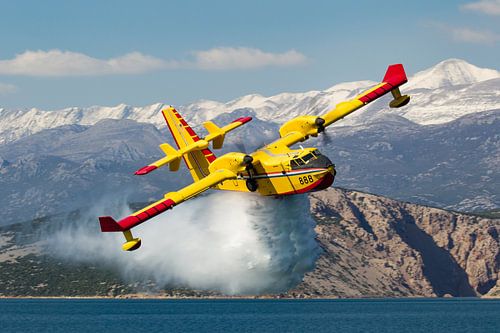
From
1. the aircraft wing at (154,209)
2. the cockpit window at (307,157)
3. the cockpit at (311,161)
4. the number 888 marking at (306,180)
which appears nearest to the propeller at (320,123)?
the cockpit at (311,161)

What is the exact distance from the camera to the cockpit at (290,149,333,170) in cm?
7625

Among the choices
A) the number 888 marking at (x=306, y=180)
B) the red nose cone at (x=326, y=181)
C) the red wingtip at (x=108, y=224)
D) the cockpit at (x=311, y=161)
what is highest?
the red wingtip at (x=108, y=224)

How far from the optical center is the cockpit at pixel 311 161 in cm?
7625

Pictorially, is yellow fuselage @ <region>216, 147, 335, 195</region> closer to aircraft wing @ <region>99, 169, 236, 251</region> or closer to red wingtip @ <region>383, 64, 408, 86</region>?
aircraft wing @ <region>99, 169, 236, 251</region>

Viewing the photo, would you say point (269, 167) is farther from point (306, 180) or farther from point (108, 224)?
point (108, 224)

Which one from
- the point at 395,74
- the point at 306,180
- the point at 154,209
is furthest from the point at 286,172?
the point at 395,74

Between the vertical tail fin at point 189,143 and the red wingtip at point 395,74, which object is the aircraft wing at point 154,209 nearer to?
the vertical tail fin at point 189,143

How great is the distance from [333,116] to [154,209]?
71.5ft

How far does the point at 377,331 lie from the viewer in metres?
177

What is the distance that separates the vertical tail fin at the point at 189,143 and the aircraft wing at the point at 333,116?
9.90m

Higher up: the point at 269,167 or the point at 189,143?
the point at 189,143

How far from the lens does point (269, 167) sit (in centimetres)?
7931

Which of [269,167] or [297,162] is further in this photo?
[269,167]

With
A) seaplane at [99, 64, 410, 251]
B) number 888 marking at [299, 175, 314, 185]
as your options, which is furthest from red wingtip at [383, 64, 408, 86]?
number 888 marking at [299, 175, 314, 185]
